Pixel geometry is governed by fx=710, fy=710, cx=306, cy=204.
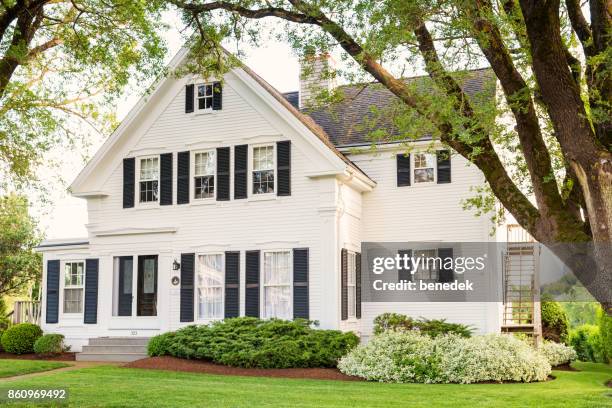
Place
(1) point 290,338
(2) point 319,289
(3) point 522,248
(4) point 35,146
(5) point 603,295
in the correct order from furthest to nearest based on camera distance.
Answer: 1. (3) point 522,248
2. (2) point 319,289
3. (1) point 290,338
4. (4) point 35,146
5. (5) point 603,295

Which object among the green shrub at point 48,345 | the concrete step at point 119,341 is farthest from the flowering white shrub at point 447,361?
the green shrub at point 48,345

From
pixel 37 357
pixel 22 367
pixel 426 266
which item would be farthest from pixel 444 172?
pixel 37 357

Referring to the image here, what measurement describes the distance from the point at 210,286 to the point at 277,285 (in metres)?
1.93

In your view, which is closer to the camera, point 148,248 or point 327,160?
point 327,160

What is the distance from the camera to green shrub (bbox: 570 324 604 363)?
20422mm

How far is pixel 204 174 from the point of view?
19.4m

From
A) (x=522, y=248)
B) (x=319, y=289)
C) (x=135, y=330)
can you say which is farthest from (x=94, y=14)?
(x=522, y=248)

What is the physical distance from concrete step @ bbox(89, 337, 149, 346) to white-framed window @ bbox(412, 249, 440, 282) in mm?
7490

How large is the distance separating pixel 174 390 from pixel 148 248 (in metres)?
8.24

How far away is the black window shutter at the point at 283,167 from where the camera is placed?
1828cm

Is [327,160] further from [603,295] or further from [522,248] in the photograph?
[603,295]

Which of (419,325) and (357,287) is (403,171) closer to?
(357,287)

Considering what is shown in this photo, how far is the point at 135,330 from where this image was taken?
1933cm

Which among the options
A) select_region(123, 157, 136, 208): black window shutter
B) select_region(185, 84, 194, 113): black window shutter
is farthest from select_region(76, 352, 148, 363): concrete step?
select_region(185, 84, 194, 113): black window shutter
